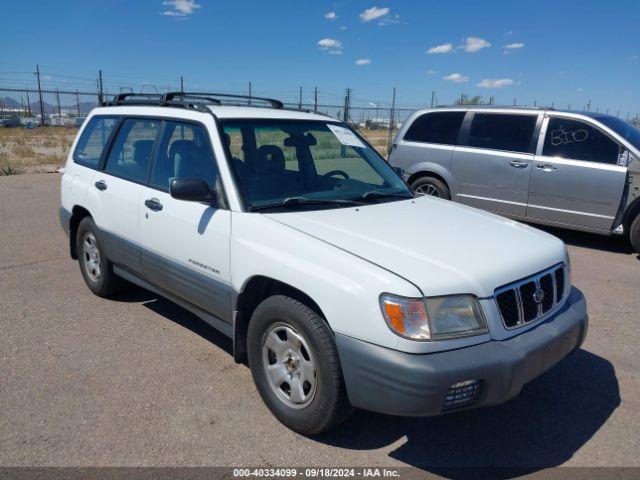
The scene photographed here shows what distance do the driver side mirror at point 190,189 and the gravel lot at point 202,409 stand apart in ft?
4.10

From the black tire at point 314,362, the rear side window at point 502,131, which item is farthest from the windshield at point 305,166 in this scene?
the rear side window at point 502,131

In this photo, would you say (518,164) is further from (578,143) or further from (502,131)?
(578,143)

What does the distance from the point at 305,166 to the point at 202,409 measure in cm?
187

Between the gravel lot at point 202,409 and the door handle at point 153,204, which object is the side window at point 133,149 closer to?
the door handle at point 153,204

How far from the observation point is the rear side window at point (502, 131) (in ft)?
26.0

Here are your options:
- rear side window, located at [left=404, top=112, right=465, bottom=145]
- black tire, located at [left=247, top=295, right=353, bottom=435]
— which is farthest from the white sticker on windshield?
rear side window, located at [left=404, top=112, right=465, bottom=145]

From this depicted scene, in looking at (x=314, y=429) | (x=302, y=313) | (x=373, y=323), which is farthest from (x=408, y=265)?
(x=314, y=429)

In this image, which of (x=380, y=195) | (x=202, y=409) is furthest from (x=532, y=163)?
(x=202, y=409)

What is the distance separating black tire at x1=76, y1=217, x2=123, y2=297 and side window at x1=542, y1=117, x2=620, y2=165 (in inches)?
232

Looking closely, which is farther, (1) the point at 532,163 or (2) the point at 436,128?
(2) the point at 436,128

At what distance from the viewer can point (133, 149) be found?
4.62 m

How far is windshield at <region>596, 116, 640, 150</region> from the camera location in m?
7.26

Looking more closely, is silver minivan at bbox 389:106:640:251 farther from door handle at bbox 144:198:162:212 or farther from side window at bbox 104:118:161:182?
door handle at bbox 144:198:162:212

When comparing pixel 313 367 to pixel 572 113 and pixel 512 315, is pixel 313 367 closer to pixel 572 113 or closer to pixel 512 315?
pixel 512 315
